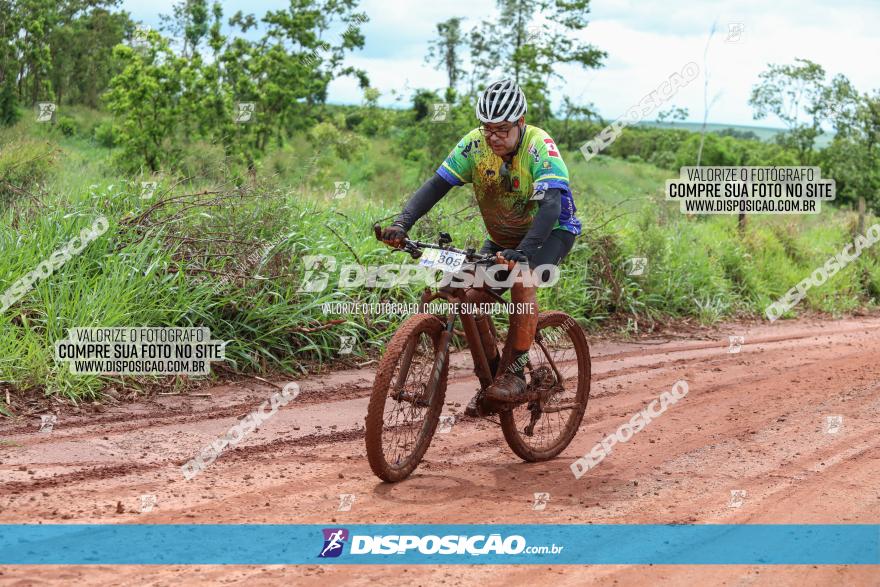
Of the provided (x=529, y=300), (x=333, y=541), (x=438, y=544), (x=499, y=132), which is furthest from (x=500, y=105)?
(x=333, y=541)

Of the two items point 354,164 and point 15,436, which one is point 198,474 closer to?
point 15,436

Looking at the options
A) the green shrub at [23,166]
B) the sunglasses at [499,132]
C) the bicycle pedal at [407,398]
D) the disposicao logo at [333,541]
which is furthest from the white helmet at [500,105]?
the green shrub at [23,166]

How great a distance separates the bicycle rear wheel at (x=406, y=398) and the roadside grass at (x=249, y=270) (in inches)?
106

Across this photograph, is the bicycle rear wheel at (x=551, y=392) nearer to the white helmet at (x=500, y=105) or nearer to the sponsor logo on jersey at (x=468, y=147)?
the sponsor logo on jersey at (x=468, y=147)

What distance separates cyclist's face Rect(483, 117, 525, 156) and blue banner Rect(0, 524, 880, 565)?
2.29m

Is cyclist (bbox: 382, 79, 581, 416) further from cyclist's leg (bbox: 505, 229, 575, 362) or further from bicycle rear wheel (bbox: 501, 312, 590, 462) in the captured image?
bicycle rear wheel (bbox: 501, 312, 590, 462)

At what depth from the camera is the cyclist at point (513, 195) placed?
5.72 metres

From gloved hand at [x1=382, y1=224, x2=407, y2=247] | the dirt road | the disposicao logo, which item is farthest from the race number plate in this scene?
the disposicao logo

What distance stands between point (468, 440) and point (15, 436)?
10.0ft

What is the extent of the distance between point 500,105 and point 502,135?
0.65 feet

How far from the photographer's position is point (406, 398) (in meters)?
5.62

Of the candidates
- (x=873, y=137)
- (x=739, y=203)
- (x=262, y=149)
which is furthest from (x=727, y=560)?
(x=873, y=137)

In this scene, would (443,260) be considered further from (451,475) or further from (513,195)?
(451,475)

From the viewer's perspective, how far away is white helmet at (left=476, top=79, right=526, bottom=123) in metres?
5.70
